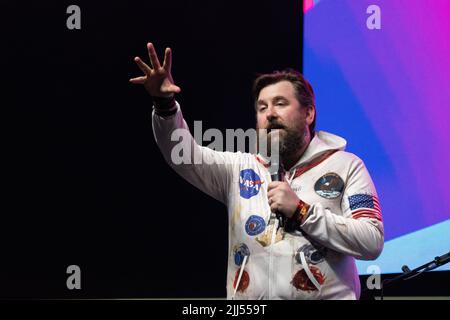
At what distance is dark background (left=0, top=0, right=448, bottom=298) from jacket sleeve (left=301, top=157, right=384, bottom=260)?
3.89ft

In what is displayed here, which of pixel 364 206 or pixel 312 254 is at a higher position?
pixel 364 206

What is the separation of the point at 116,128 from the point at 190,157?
115cm

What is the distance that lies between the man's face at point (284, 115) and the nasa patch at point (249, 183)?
12 cm

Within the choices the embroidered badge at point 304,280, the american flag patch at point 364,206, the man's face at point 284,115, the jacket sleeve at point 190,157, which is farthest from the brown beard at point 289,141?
the embroidered badge at point 304,280

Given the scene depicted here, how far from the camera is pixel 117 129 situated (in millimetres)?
3215

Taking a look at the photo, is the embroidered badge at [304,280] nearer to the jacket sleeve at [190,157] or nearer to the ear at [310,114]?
the jacket sleeve at [190,157]

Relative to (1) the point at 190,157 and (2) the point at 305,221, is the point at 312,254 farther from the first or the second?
(1) the point at 190,157

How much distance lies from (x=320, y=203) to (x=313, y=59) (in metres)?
1.25

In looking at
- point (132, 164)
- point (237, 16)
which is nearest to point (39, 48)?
point (132, 164)

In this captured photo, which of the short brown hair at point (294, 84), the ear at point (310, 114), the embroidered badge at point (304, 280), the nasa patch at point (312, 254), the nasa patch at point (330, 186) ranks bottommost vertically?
the embroidered badge at point (304, 280)

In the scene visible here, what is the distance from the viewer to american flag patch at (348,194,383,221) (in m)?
2.02

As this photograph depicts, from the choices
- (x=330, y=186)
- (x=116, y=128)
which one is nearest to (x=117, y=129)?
(x=116, y=128)

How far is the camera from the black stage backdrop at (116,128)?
10.3 ft

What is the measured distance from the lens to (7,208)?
10.5 ft
